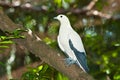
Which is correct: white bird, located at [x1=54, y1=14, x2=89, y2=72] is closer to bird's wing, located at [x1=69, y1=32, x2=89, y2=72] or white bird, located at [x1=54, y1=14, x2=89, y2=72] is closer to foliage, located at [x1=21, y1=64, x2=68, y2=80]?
bird's wing, located at [x1=69, y1=32, x2=89, y2=72]

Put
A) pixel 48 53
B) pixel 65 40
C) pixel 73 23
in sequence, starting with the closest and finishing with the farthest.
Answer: pixel 48 53, pixel 65 40, pixel 73 23

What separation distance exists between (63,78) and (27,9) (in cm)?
163

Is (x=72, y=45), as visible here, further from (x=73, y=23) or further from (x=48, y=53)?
(x=73, y=23)

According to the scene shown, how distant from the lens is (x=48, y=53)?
1.98 metres

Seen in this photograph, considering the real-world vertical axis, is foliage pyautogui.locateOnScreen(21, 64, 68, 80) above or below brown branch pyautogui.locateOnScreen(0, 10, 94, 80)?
below

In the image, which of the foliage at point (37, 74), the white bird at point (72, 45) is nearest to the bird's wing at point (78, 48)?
the white bird at point (72, 45)

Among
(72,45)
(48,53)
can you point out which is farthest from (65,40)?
(48,53)

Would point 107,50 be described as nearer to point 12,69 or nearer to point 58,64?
point 12,69

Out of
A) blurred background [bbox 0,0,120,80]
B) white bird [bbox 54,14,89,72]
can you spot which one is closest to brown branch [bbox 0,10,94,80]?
white bird [bbox 54,14,89,72]

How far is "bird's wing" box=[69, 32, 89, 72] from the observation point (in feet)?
6.79

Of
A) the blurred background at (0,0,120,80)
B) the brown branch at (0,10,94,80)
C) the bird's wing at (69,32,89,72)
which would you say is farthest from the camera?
the blurred background at (0,0,120,80)

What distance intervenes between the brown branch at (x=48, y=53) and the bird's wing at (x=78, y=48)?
3.1 inches

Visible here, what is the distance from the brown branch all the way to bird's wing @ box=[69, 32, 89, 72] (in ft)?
0.26

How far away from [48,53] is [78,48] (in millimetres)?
211
